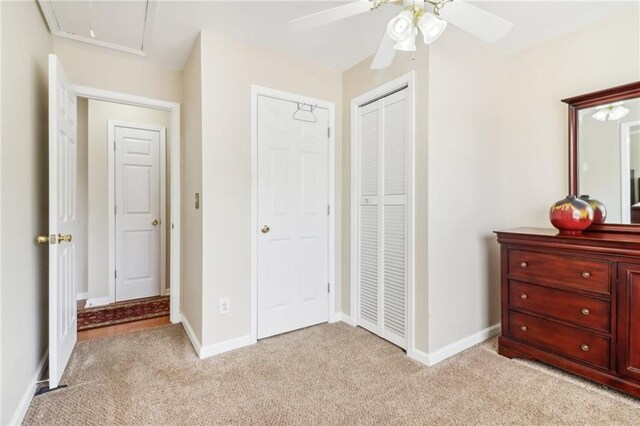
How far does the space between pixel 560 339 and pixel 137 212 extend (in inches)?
A: 162

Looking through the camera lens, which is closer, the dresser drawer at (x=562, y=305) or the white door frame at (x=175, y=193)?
the dresser drawer at (x=562, y=305)

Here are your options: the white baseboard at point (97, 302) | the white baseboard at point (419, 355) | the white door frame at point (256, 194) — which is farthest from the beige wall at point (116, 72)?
the white baseboard at point (419, 355)

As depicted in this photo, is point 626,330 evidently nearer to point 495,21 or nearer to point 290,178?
point 495,21

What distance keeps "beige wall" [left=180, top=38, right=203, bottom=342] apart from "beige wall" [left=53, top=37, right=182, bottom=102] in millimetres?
178

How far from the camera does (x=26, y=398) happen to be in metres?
1.68

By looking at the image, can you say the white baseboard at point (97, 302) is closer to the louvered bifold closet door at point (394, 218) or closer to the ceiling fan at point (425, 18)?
the louvered bifold closet door at point (394, 218)

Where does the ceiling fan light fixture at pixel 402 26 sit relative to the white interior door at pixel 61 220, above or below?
above

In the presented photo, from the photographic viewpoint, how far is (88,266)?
137 inches

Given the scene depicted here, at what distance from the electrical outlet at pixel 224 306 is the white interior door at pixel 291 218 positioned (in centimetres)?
27

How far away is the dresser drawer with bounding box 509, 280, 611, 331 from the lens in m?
1.81

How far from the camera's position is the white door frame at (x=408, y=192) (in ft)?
7.40

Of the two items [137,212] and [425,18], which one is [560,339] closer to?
[425,18]

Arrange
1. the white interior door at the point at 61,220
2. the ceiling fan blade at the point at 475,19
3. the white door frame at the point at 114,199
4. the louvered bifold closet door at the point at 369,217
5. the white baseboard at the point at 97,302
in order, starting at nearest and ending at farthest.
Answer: the ceiling fan blade at the point at 475,19, the white interior door at the point at 61,220, the louvered bifold closet door at the point at 369,217, the white baseboard at the point at 97,302, the white door frame at the point at 114,199

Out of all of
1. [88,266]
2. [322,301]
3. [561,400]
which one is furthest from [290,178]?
[88,266]
